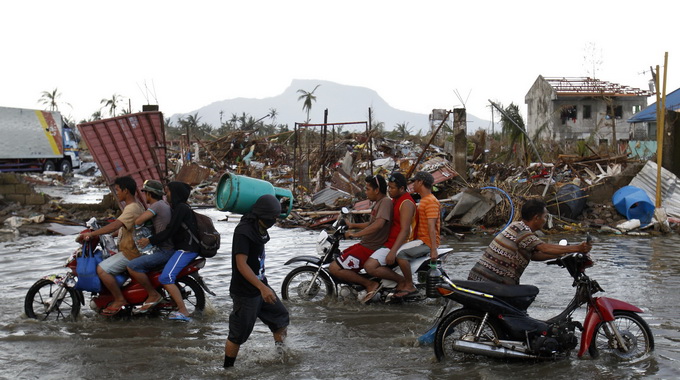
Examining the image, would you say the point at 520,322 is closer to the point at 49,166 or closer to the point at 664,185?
the point at 664,185

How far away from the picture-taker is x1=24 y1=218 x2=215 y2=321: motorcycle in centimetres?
665

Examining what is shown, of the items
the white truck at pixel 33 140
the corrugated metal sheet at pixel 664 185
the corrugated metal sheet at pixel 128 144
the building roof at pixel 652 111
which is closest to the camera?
the corrugated metal sheet at pixel 128 144

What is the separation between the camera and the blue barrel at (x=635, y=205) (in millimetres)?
13945

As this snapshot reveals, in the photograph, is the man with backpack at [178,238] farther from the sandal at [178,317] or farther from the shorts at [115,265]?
the shorts at [115,265]

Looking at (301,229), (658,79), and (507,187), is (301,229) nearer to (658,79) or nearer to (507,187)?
(507,187)

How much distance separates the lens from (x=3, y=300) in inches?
309

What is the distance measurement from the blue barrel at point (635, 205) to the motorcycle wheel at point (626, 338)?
375 inches

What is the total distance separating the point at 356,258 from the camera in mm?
7316

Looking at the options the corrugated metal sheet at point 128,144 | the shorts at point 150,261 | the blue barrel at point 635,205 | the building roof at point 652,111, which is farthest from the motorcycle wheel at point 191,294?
the building roof at point 652,111

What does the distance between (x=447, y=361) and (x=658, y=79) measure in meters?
9.25

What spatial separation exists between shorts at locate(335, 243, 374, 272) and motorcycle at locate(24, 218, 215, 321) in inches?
63.2

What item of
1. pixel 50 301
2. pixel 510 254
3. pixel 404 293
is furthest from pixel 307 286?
pixel 510 254

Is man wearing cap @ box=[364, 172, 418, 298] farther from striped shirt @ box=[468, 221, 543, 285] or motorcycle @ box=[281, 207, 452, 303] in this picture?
striped shirt @ box=[468, 221, 543, 285]

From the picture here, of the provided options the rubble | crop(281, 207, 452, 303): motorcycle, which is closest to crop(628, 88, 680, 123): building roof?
the rubble
